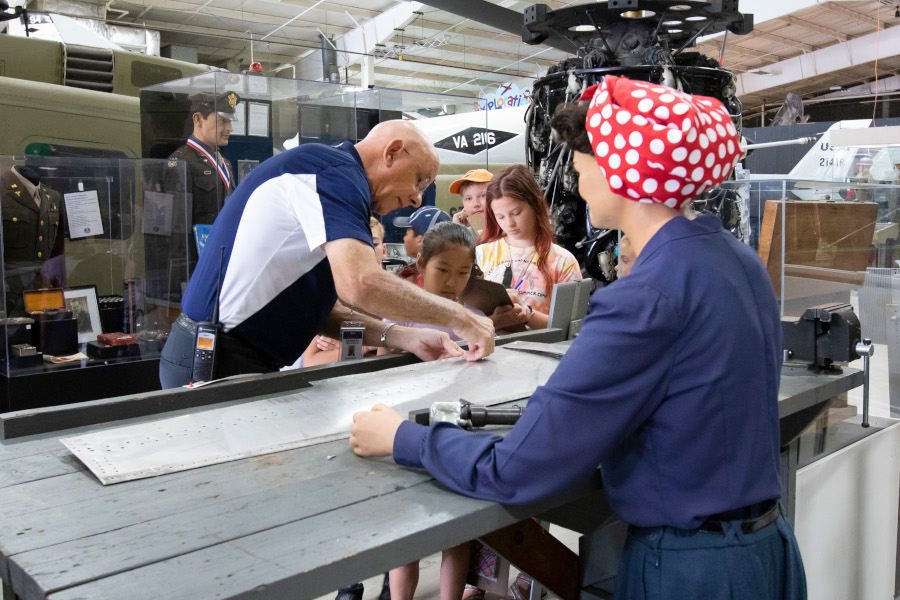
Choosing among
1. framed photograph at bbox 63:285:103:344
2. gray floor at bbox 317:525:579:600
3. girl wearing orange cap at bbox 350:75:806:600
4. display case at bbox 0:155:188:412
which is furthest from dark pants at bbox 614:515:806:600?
framed photograph at bbox 63:285:103:344

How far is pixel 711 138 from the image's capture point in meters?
1.18

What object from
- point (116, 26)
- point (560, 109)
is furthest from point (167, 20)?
point (560, 109)

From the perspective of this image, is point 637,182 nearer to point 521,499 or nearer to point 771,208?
point 521,499

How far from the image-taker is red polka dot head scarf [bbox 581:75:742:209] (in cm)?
116

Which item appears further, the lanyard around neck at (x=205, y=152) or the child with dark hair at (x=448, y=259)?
the lanyard around neck at (x=205, y=152)

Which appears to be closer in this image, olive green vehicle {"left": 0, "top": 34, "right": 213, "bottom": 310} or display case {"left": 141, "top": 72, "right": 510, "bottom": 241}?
olive green vehicle {"left": 0, "top": 34, "right": 213, "bottom": 310}

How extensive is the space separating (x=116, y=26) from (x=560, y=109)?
43.0 feet

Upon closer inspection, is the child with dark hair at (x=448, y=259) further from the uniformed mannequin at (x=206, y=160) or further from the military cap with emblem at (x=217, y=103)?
the military cap with emblem at (x=217, y=103)

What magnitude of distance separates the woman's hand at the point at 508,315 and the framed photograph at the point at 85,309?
2.49m

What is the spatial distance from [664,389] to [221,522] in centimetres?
72

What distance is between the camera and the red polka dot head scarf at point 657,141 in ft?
3.81

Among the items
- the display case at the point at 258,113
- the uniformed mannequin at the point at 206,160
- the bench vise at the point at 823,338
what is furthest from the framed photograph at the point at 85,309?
the bench vise at the point at 823,338

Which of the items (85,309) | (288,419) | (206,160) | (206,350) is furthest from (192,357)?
(206,160)

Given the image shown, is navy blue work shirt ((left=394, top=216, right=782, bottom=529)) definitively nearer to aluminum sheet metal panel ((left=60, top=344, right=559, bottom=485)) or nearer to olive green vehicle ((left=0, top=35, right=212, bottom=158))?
aluminum sheet metal panel ((left=60, top=344, right=559, bottom=485))
